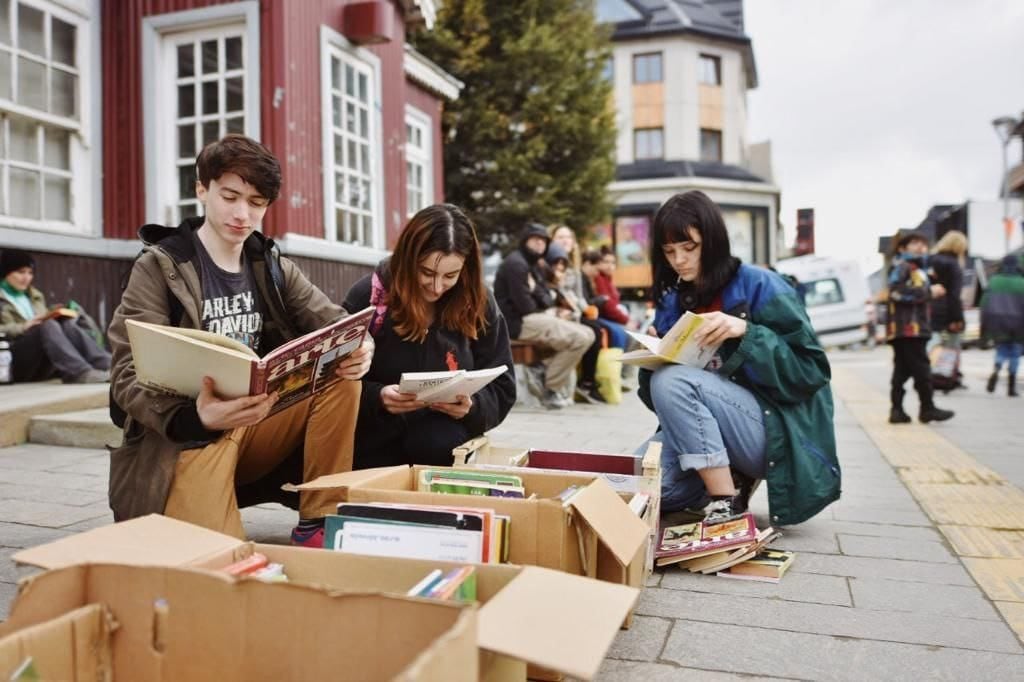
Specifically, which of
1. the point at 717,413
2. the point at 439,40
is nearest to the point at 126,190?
the point at 717,413

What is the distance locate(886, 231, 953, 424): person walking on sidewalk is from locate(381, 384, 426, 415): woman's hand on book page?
219 inches

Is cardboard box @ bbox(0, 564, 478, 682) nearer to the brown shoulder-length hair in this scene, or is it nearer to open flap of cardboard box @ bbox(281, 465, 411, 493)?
open flap of cardboard box @ bbox(281, 465, 411, 493)

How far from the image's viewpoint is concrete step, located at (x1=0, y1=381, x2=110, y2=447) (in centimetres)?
540

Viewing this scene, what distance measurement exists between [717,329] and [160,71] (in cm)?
653

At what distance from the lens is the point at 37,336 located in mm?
6383

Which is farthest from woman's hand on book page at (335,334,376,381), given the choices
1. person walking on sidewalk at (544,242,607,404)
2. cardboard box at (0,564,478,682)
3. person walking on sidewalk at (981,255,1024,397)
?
person walking on sidewalk at (981,255,1024,397)

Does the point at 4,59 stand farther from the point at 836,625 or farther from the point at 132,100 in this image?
the point at 836,625

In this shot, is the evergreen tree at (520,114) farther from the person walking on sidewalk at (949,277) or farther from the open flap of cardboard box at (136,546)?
the open flap of cardboard box at (136,546)

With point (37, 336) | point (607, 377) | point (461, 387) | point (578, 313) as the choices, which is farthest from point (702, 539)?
point (607, 377)

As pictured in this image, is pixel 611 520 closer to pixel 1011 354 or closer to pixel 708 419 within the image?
pixel 708 419

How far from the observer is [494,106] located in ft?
54.3

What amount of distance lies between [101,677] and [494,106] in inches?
624

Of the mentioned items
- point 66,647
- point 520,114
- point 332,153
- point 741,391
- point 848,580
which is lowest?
→ point 848,580

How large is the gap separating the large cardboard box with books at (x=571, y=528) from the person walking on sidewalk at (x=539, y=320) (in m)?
5.49
